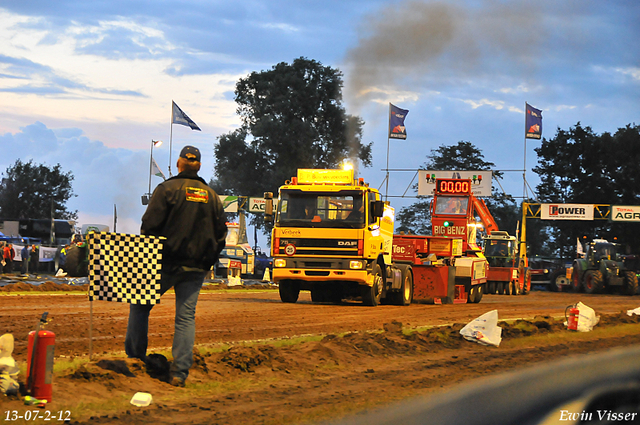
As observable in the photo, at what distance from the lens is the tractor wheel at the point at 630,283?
37.7 metres

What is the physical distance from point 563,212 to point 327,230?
36654 millimetres

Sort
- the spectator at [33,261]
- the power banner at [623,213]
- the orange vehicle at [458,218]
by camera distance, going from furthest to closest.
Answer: the power banner at [623,213], the spectator at [33,261], the orange vehicle at [458,218]

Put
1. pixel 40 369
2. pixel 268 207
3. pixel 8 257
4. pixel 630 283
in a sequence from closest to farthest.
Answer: pixel 40 369 < pixel 268 207 < pixel 8 257 < pixel 630 283

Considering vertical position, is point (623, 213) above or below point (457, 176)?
below

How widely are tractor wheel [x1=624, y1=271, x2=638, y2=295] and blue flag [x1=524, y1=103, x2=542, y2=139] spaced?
2005 centimetres

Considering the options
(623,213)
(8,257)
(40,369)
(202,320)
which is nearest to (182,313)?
(40,369)

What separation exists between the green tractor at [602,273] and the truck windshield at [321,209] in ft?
79.5

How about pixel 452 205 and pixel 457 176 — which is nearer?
pixel 452 205

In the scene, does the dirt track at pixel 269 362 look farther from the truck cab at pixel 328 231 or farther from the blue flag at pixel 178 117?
the blue flag at pixel 178 117

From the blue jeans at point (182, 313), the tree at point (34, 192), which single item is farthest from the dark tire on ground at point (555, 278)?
the tree at point (34, 192)

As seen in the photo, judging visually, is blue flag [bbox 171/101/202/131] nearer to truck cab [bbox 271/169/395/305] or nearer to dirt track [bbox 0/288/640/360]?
dirt track [bbox 0/288/640/360]

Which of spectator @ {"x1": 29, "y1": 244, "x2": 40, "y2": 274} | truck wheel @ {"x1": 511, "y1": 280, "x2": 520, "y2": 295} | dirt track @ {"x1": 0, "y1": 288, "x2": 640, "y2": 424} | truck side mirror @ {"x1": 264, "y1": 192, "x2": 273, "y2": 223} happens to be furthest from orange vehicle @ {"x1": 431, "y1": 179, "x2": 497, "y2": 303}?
spectator @ {"x1": 29, "y1": 244, "x2": 40, "y2": 274}

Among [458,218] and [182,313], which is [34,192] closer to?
[458,218]

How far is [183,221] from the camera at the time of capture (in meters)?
6.35
